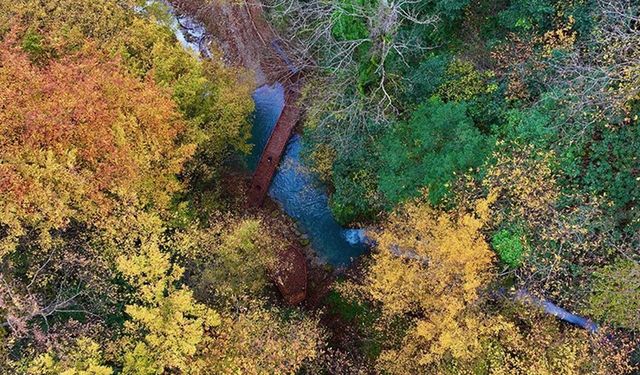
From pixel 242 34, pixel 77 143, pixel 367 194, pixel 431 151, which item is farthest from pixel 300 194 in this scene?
pixel 77 143

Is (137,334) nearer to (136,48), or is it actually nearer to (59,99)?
(59,99)

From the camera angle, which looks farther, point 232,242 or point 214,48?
point 214,48

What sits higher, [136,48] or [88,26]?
[88,26]

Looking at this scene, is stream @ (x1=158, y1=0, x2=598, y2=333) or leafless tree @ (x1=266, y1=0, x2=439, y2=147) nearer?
leafless tree @ (x1=266, y1=0, x2=439, y2=147)

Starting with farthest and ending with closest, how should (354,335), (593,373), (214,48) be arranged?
(214,48) < (354,335) < (593,373)

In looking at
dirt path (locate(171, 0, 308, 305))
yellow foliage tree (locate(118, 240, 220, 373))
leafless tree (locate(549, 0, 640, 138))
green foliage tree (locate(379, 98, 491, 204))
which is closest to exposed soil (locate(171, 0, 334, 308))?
dirt path (locate(171, 0, 308, 305))

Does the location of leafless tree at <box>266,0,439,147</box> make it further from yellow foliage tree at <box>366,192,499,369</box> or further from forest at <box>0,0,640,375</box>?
yellow foliage tree at <box>366,192,499,369</box>

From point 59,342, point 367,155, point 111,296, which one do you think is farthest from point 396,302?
A: point 59,342

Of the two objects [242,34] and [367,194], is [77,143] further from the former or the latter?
[242,34]
